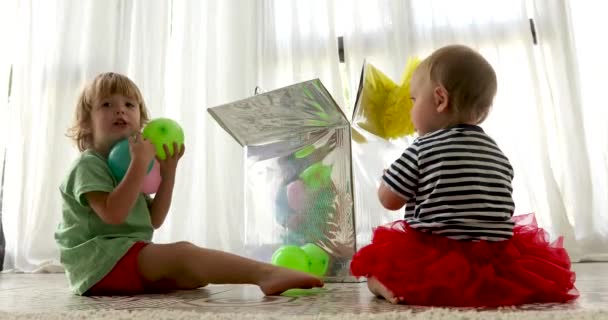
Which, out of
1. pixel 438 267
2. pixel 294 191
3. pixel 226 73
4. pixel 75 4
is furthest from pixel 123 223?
pixel 75 4

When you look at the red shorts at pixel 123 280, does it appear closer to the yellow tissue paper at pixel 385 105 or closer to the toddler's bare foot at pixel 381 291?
the toddler's bare foot at pixel 381 291

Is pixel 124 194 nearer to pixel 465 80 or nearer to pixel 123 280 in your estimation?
pixel 123 280

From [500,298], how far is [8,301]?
833mm

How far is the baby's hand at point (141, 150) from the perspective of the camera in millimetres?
1048

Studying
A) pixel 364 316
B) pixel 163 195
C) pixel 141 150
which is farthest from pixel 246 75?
pixel 364 316

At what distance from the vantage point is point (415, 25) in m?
1.93

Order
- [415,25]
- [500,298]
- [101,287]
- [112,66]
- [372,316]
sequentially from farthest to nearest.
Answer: [112,66] → [415,25] → [101,287] → [500,298] → [372,316]

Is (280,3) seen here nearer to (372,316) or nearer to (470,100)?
(470,100)

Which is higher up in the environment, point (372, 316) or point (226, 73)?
point (226, 73)

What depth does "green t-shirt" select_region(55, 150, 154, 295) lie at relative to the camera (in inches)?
41.3

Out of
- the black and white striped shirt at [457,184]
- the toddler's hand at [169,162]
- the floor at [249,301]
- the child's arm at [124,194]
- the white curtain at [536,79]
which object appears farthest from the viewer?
the white curtain at [536,79]

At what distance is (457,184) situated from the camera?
2.84ft

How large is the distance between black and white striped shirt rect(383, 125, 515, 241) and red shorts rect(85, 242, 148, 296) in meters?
0.52

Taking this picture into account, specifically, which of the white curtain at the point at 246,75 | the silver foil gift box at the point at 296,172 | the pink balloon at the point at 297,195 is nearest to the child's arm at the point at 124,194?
the silver foil gift box at the point at 296,172
